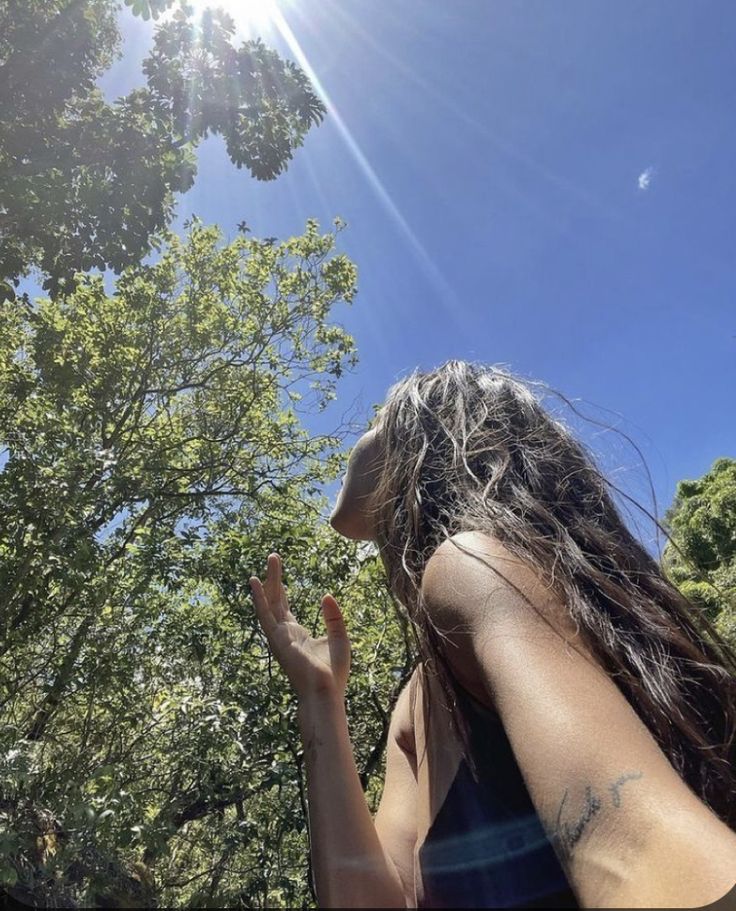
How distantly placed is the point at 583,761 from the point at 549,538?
42 cm

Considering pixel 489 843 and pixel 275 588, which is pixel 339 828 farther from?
pixel 275 588

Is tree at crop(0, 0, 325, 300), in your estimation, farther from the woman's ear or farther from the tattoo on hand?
the tattoo on hand

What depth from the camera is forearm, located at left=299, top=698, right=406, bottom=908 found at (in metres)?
0.73

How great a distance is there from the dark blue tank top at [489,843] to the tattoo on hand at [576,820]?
119mm

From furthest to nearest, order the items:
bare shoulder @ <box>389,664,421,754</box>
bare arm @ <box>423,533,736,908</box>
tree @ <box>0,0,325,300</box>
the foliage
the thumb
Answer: tree @ <box>0,0,325,300</box> → the foliage → bare shoulder @ <box>389,664,421,754</box> → the thumb → bare arm @ <box>423,533,736,908</box>

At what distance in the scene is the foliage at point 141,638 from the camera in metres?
2.98

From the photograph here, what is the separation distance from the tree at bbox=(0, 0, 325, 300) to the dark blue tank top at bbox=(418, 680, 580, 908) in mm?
4617

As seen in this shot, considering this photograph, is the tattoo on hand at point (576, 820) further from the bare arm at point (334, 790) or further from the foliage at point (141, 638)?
the foliage at point (141, 638)

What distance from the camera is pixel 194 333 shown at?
286 inches

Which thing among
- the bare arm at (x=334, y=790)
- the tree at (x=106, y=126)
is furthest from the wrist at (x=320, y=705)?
the tree at (x=106, y=126)

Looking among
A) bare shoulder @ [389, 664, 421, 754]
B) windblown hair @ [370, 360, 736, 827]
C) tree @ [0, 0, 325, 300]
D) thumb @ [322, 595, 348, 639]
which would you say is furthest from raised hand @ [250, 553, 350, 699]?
tree @ [0, 0, 325, 300]

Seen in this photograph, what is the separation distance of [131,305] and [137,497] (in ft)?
9.94

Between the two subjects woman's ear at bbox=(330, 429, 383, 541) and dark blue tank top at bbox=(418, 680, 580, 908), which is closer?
dark blue tank top at bbox=(418, 680, 580, 908)

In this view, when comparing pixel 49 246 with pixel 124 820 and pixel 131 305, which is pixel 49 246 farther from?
pixel 124 820
